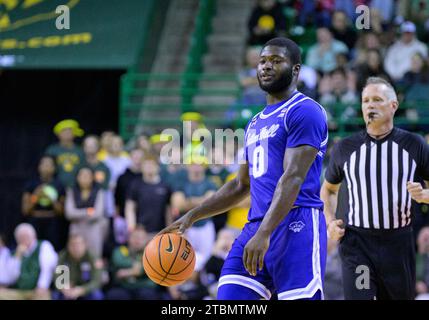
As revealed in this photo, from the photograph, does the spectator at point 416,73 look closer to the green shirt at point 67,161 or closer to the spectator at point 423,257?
the spectator at point 423,257

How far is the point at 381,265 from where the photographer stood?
815cm

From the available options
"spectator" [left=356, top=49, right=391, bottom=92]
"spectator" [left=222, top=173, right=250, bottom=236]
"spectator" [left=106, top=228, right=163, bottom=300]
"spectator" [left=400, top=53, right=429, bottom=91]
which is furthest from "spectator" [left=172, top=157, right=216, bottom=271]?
"spectator" [left=400, top=53, right=429, bottom=91]

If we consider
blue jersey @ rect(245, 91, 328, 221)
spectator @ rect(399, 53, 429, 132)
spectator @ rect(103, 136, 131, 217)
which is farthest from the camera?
spectator @ rect(399, 53, 429, 132)

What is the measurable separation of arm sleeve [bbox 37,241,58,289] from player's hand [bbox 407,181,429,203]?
7242mm

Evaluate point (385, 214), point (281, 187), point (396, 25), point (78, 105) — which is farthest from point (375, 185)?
point (78, 105)

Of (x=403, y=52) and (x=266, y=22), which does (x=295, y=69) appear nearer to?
(x=403, y=52)

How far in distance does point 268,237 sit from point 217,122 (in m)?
10.2

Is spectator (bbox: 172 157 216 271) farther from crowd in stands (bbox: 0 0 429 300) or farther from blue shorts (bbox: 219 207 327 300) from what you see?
blue shorts (bbox: 219 207 327 300)

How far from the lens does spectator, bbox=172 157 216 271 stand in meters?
13.6

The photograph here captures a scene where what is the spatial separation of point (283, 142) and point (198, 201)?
23.4 ft

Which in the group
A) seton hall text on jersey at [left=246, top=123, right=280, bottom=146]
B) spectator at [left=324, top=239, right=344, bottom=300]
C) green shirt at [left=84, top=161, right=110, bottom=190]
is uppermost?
green shirt at [left=84, top=161, right=110, bottom=190]

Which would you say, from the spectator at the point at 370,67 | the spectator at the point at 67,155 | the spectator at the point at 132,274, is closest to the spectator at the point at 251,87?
the spectator at the point at 370,67

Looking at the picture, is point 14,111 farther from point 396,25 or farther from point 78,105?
point 396,25

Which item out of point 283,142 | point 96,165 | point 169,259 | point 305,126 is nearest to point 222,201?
point 169,259
